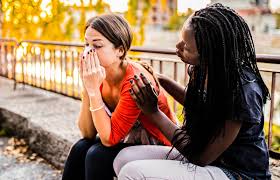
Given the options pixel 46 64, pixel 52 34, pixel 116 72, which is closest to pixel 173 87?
pixel 116 72

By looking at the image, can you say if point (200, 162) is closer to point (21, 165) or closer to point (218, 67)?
point (218, 67)

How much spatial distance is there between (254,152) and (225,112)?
0.73 feet

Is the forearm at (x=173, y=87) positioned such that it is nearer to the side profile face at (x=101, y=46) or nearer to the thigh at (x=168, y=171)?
the side profile face at (x=101, y=46)

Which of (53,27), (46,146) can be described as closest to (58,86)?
(53,27)

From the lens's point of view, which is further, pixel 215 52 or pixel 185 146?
pixel 185 146

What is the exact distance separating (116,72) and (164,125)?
588 millimetres

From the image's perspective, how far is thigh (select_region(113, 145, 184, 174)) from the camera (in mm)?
1788

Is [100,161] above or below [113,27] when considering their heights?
below

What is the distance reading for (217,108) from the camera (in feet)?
4.72

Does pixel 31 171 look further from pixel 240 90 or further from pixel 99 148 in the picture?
pixel 240 90

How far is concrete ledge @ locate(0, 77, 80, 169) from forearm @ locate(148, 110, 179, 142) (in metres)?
1.62

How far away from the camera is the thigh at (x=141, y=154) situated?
179 centimetres

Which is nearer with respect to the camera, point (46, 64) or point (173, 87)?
point (173, 87)

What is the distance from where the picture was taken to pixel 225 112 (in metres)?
1.40
